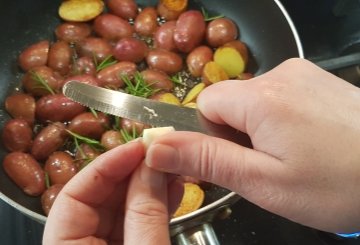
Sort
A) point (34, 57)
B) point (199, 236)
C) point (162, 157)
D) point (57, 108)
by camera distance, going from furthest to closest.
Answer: point (34, 57)
point (57, 108)
point (199, 236)
point (162, 157)

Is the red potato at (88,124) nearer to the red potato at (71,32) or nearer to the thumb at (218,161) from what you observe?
the red potato at (71,32)

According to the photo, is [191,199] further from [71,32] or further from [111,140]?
[71,32]

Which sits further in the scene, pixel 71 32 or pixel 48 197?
pixel 71 32

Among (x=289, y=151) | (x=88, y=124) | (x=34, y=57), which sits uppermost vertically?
(x=289, y=151)

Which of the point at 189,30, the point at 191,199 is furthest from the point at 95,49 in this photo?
the point at 191,199

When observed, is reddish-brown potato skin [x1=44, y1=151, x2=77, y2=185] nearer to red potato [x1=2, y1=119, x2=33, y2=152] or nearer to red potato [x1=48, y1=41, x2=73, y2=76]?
red potato [x1=2, y1=119, x2=33, y2=152]

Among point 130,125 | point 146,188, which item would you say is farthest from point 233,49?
point 146,188

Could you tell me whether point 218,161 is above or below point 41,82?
above

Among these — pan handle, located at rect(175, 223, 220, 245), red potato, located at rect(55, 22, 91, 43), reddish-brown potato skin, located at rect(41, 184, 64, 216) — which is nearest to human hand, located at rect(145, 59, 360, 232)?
pan handle, located at rect(175, 223, 220, 245)

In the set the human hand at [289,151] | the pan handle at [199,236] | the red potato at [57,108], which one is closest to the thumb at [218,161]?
the human hand at [289,151]
